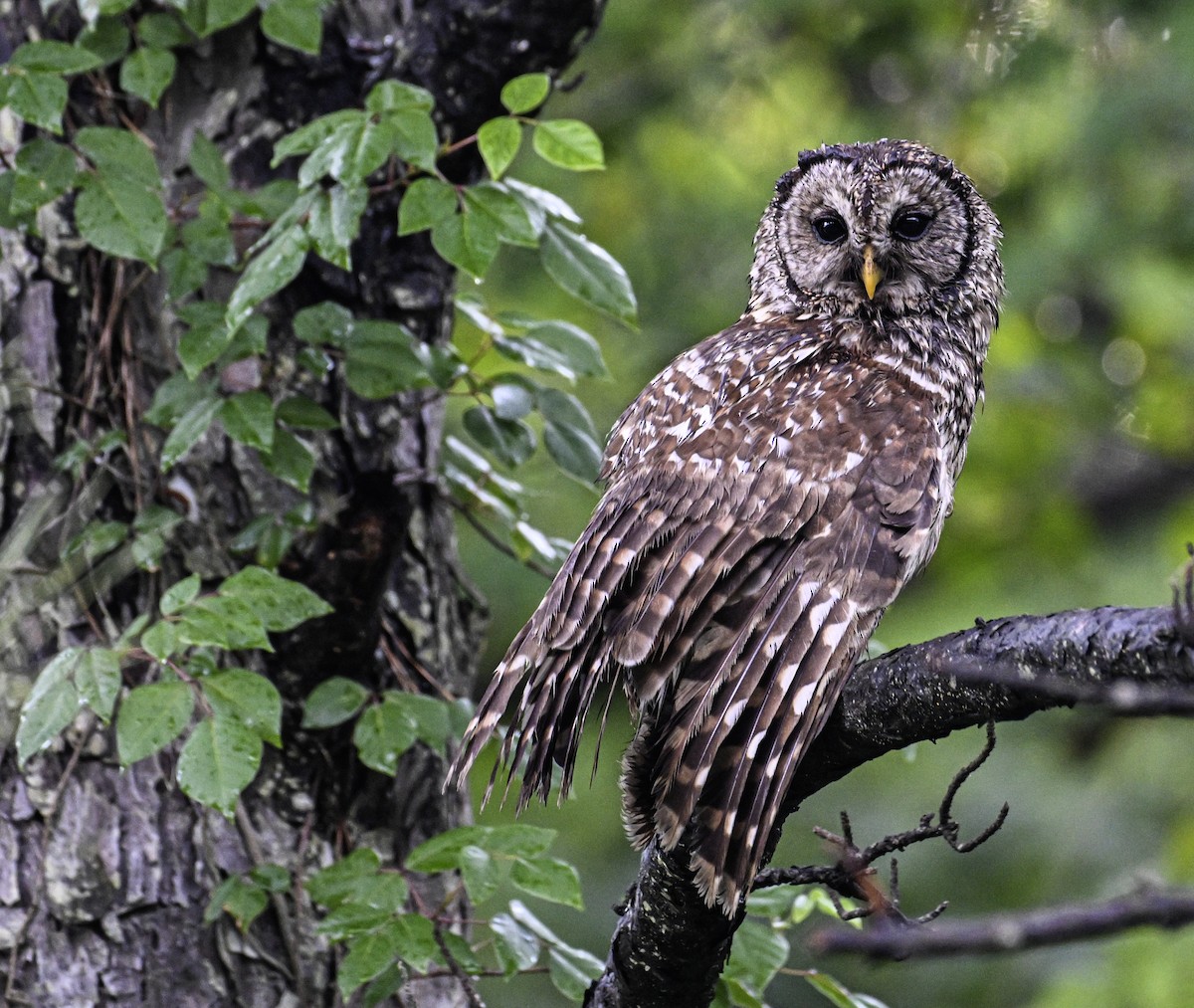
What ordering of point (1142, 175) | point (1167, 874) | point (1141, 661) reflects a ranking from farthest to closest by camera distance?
point (1142, 175) → point (1167, 874) → point (1141, 661)

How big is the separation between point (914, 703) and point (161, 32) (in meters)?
1.97

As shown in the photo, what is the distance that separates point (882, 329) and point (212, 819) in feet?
5.62

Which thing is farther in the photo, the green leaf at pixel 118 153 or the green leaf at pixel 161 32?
the green leaf at pixel 161 32

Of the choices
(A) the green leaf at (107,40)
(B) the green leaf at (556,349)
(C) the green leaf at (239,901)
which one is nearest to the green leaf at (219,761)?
(C) the green leaf at (239,901)

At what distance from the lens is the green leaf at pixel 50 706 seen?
220cm

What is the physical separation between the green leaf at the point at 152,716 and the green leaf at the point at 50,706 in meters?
0.08

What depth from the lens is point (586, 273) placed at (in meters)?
2.75

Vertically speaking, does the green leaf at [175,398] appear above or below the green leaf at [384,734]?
above

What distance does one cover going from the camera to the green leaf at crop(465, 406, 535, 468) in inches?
119

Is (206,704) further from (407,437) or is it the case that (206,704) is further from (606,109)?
(606,109)

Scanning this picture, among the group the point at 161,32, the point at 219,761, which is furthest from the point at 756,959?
the point at 161,32

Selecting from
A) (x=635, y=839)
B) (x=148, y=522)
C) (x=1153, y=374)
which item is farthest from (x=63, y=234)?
(x=1153, y=374)

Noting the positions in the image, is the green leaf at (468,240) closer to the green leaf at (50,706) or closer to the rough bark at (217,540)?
the rough bark at (217,540)

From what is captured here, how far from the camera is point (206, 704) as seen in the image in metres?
2.28
